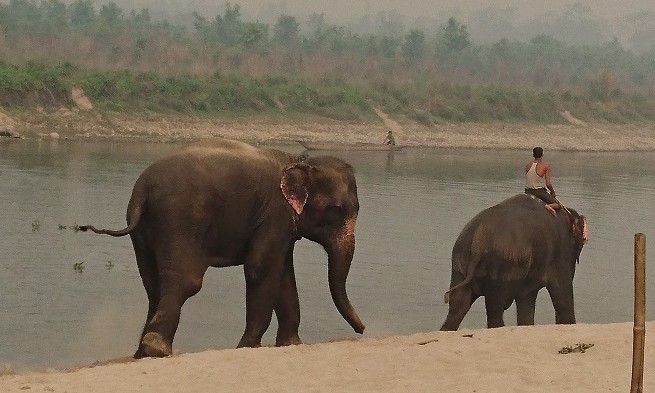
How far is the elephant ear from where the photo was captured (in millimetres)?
12367

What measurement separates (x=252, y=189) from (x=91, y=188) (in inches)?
836

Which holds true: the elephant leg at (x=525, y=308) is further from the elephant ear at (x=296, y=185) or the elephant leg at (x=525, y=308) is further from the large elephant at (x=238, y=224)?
the elephant ear at (x=296, y=185)

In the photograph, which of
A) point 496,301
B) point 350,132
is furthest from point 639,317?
point 350,132

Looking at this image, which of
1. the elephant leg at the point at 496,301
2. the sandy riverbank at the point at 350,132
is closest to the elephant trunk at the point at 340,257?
the elephant leg at the point at 496,301

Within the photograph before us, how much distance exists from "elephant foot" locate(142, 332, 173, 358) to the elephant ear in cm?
176

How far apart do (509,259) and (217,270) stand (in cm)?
818

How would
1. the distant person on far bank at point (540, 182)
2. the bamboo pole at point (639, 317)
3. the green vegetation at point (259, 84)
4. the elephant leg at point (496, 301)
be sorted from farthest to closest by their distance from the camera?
the green vegetation at point (259, 84) < the distant person on far bank at point (540, 182) < the elephant leg at point (496, 301) < the bamboo pole at point (639, 317)

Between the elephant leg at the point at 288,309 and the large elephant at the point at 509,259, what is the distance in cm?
178

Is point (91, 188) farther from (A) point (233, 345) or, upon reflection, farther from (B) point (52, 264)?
(A) point (233, 345)

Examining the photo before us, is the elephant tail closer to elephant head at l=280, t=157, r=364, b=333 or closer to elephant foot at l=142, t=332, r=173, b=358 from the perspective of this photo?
elephant foot at l=142, t=332, r=173, b=358

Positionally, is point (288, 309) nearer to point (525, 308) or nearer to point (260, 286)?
point (260, 286)

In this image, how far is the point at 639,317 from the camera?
920 centimetres

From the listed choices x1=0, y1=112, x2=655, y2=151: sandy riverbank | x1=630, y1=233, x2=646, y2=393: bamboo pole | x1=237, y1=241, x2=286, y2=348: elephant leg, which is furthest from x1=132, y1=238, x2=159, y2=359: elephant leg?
x1=0, y1=112, x2=655, y2=151: sandy riverbank

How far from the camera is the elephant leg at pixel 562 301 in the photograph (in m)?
15.0
